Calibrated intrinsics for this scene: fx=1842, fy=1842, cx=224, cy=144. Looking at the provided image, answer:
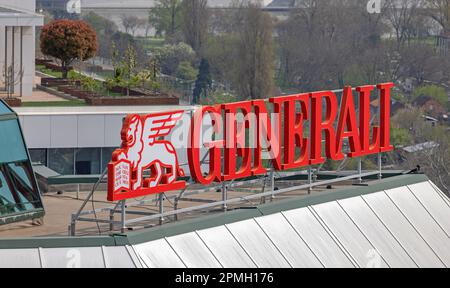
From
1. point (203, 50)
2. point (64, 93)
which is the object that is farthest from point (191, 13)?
point (64, 93)

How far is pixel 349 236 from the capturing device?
3588cm

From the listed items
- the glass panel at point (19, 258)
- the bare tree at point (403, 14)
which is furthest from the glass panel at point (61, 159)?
the bare tree at point (403, 14)

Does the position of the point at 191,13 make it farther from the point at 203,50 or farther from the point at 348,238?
the point at 348,238

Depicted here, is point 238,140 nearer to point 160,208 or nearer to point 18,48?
point 160,208

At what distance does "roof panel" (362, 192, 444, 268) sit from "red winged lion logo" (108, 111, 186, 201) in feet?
17.8

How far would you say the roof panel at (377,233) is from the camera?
119 ft

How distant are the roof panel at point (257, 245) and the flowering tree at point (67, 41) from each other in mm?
48145

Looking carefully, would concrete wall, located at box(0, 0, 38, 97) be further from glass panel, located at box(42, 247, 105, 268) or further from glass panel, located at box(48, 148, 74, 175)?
glass panel, located at box(42, 247, 105, 268)

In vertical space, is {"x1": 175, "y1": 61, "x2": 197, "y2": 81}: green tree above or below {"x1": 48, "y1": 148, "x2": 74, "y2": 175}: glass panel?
below

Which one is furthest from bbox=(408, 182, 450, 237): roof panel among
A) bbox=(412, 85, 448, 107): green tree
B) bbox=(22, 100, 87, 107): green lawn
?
bbox=(412, 85, 448, 107): green tree

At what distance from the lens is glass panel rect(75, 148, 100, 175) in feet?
211

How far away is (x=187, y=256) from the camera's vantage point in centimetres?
3209

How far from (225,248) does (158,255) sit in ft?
6.00

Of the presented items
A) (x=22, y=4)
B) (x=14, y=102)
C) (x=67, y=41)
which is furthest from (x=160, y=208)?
(x=67, y=41)
